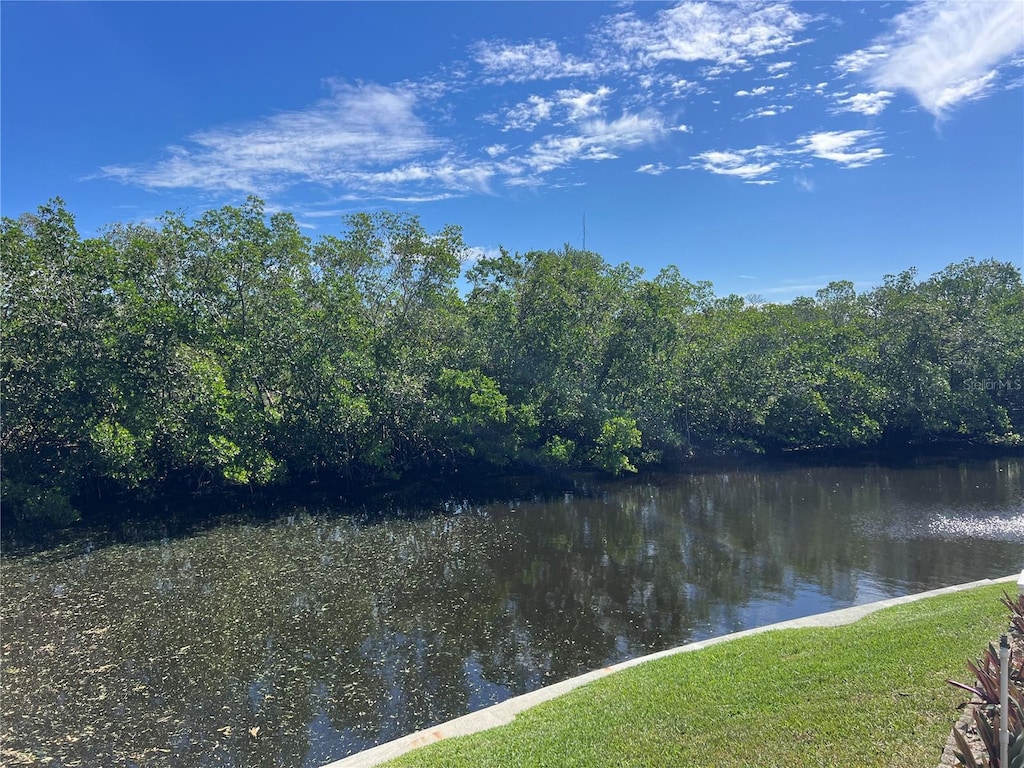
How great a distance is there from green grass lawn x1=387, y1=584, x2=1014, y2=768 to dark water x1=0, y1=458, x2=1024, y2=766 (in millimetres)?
2768

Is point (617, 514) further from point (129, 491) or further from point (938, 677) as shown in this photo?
point (129, 491)

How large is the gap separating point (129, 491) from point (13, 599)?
10568 mm

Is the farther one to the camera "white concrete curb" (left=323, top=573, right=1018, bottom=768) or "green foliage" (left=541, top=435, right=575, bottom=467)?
"green foliage" (left=541, top=435, right=575, bottom=467)

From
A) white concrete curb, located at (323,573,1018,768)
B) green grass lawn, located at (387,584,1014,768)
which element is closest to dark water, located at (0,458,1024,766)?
white concrete curb, located at (323,573,1018,768)

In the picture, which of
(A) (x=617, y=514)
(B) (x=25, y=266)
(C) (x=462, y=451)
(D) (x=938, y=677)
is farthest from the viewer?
(C) (x=462, y=451)

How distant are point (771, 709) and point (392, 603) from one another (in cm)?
925

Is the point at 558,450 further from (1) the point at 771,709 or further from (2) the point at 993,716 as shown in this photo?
(2) the point at 993,716

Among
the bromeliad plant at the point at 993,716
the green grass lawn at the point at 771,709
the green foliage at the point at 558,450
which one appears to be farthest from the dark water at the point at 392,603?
the bromeliad plant at the point at 993,716

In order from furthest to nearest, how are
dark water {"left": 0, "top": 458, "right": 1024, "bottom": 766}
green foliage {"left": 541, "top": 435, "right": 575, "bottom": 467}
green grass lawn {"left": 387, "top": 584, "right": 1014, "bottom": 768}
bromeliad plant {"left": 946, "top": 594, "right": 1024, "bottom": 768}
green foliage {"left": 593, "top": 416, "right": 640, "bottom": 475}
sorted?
green foliage {"left": 541, "top": 435, "right": 575, "bottom": 467}, green foliage {"left": 593, "top": 416, "right": 640, "bottom": 475}, dark water {"left": 0, "top": 458, "right": 1024, "bottom": 766}, green grass lawn {"left": 387, "top": 584, "right": 1014, "bottom": 768}, bromeliad plant {"left": 946, "top": 594, "right": 1024, "bottom": 768}

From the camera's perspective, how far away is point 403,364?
25.5 metres

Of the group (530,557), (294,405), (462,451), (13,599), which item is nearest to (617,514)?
(530,557)

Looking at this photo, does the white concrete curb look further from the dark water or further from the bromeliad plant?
the bromeliad plant

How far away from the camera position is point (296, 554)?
680 inches

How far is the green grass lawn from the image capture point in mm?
5781
